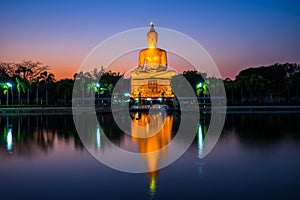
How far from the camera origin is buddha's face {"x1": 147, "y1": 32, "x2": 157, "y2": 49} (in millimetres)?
40375

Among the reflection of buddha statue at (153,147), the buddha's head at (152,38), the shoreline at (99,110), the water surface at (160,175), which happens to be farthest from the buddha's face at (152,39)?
the water surface at (160,175)

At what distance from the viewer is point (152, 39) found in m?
40.4

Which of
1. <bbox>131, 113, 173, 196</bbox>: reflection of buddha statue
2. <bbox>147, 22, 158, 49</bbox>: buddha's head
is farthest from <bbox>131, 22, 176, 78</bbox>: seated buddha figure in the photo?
<bbox>131, 113, 173, 196</bbox>: reflection of buddha statue

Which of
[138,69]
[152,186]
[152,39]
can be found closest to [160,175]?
[152,186]

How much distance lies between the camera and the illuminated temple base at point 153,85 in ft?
129

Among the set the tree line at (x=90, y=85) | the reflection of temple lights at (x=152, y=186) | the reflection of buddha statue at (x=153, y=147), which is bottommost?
the reflection of temple lights at (x=152, y=186)

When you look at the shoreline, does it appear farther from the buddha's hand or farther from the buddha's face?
the buddha's face

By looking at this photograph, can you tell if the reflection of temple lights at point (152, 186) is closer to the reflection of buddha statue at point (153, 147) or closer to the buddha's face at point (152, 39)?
the reflection of buddha statue at point (153, 147)

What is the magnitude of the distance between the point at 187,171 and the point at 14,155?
475 cm

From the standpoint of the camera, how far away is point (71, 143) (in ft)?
34.4

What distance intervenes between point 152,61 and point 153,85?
3.07 metres

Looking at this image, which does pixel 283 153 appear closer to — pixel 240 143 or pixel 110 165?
pixel 240 143

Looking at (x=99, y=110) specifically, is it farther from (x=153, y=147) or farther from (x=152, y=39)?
(x=153, y=147)

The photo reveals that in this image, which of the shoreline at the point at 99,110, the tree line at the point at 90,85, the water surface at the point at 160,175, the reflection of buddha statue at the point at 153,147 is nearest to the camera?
the water surface at the point at 160,175
